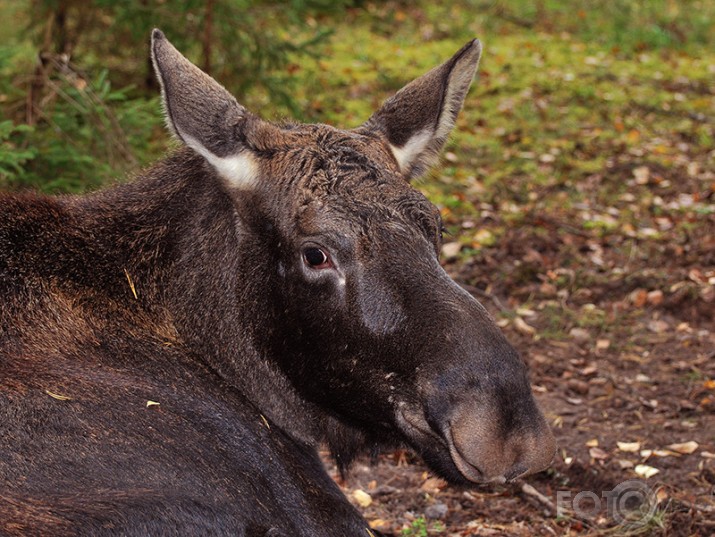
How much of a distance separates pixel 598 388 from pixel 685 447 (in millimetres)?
1276

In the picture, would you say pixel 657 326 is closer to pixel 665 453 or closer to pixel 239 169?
pixel 665 453

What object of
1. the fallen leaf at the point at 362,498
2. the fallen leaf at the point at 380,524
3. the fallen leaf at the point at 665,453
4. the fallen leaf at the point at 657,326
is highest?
the fallen leaf at the point at 665,453

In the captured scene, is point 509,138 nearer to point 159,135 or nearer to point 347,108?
point 347,108

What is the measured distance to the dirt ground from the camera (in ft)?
22.4

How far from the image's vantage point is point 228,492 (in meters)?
4.88

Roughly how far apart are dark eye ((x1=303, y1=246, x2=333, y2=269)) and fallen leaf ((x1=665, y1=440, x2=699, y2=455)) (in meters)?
3.78

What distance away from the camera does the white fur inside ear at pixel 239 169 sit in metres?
5.43

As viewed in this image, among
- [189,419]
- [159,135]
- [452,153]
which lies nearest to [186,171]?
[189,419]

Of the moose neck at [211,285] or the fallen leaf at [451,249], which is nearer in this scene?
the moose neck at [211,285]

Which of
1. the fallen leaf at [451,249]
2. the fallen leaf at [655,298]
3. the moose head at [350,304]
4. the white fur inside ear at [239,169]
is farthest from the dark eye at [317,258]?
the fallen leaf at [451,249]

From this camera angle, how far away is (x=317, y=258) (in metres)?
5.12

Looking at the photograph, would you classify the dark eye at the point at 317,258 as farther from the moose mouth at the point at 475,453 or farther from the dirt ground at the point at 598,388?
the dirt ground at the point at 598,388

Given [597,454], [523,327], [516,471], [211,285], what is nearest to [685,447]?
[597,454]

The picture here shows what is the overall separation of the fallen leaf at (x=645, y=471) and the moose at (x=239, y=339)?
8.47 feet
